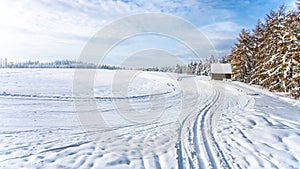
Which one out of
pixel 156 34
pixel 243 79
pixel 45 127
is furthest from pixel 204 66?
Answer: pixel 45 127

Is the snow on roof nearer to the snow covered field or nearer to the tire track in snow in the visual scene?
the snow covered field

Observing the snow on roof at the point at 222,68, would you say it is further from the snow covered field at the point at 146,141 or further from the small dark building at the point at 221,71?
the snow covered field at the point at 146,141

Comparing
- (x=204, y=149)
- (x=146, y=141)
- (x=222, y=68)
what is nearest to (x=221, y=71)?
(x=222, y=68)

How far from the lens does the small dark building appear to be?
47.3 metres

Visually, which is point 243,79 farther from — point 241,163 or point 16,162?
point 16,162

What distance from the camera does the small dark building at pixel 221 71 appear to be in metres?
47.3

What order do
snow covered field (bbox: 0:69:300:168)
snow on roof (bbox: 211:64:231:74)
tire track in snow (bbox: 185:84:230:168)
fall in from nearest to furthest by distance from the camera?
tire track in snow (bbox: 185:84:230:168) → snow covered field (bbox: 0:69:300:168) → snow on roof (bbox: 211:64:231:74)

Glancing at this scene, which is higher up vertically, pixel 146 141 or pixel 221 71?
pixel 221 71

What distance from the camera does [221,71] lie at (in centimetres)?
4828

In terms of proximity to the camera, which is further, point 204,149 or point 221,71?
point 221,71

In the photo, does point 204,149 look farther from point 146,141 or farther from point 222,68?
point 222,68

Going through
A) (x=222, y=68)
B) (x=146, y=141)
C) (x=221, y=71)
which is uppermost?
(x=222, y=68)

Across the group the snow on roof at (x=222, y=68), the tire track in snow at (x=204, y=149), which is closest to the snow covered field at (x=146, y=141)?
the tire track in snow at (x=204, y=149)

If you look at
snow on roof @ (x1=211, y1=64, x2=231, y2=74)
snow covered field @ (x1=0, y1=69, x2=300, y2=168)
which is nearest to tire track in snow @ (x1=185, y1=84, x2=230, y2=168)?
snow covered field @ (x1=0, y1=69, x2=300, y2=168)
